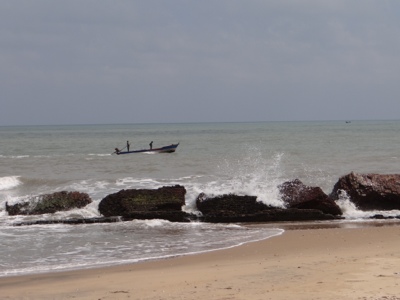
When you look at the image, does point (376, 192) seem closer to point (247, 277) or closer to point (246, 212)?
point (246, 212)

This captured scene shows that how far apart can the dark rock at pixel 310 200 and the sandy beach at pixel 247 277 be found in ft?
10.5

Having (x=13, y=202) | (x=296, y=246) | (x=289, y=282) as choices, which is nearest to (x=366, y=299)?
(x=289, y=282)

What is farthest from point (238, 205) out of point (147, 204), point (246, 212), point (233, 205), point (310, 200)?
point (147, 204)

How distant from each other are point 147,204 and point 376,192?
5083mm

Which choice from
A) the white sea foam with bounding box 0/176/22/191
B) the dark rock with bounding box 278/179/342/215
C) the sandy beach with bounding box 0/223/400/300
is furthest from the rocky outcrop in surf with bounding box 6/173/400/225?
the white sea foam with bounding box 0/176/22/191

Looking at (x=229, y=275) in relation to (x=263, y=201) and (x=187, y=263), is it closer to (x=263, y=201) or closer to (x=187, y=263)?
(x=187, y=263)

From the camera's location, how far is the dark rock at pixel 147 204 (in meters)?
13.5

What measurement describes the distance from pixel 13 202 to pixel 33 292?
7746mm

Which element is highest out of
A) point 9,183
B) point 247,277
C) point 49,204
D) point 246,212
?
point 9,183

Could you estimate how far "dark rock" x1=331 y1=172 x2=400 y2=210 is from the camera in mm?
14242

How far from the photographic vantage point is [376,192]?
46.7ft

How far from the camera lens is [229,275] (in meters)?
7.80

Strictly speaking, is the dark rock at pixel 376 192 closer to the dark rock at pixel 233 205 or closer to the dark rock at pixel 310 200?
the dark rock at pixel 310 200

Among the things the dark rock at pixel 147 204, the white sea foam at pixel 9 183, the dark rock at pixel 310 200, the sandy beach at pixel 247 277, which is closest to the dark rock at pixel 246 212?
the dark rock at pixel 310 200
